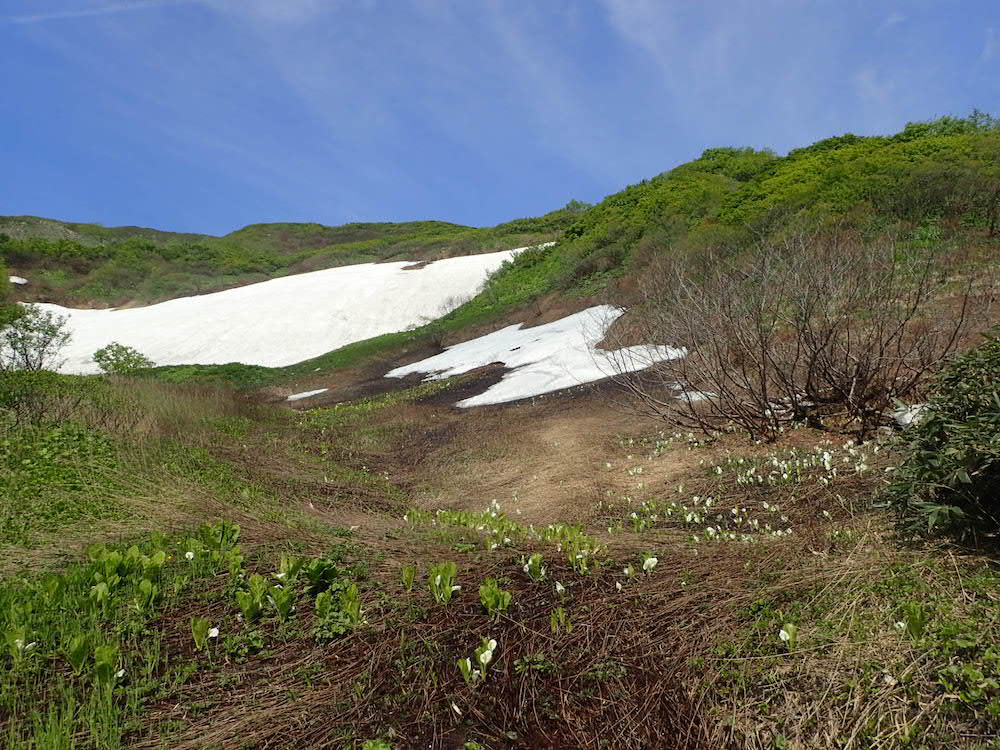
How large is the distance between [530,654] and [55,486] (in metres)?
5.24

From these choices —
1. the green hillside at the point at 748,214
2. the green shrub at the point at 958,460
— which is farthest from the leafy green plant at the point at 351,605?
the green hillside at the point at 748,214

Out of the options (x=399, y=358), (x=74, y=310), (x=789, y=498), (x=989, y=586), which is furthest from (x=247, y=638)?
(x=74, y=310)

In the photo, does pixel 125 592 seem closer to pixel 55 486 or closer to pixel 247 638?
pixel 247 638

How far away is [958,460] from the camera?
321 cm

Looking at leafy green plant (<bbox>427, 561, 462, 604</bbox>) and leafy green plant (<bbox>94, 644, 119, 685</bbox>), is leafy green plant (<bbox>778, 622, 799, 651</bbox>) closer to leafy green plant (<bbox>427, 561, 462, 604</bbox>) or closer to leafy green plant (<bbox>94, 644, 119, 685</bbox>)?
leafy green plant (<bbox>427, 561, 462, 604</bbox>)

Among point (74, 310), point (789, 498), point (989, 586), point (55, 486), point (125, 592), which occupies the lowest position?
point (789, 498)

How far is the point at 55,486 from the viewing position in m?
5.64

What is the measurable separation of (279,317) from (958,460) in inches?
1390

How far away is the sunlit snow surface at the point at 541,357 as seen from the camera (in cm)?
1494

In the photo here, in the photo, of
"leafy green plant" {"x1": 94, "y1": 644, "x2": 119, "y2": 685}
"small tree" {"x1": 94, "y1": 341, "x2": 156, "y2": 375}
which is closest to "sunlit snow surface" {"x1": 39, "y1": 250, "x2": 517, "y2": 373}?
"small tree" {"x1": 94, "y1": 341, "x2": 156, "y2": 375}

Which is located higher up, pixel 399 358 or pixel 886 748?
pixel 399 358

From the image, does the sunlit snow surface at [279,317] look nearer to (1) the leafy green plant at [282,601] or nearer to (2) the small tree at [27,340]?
(2) the small tree at [27,340]

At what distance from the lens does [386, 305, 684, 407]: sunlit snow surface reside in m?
14.9

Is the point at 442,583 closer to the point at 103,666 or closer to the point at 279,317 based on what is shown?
the point at 103,666
